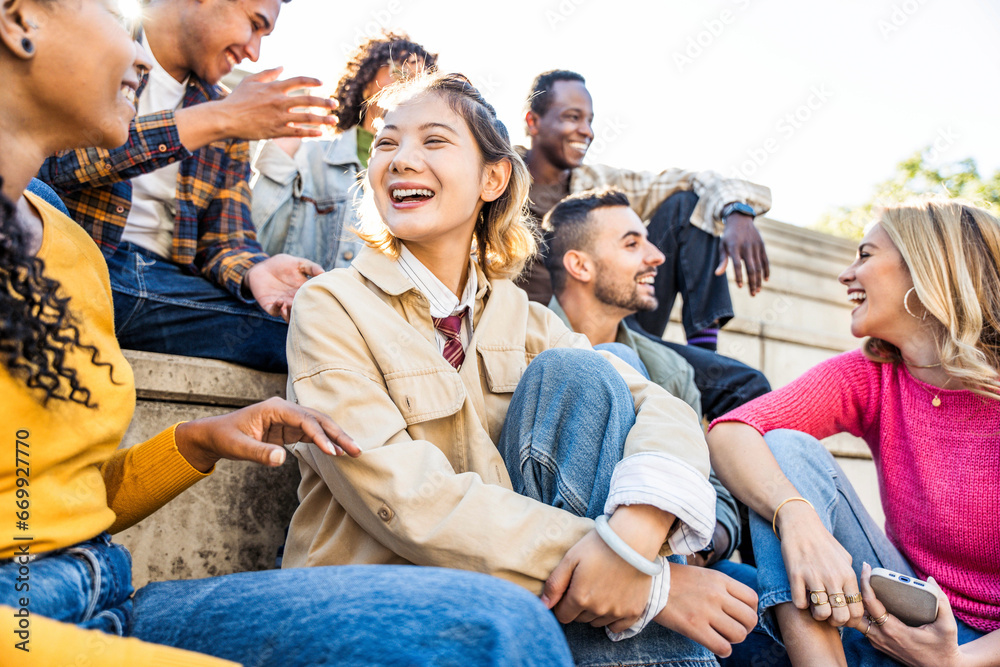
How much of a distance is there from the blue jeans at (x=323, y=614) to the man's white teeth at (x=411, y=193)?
115 cm

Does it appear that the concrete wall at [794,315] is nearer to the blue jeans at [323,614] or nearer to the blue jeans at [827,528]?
the blue jeans at [827,528]

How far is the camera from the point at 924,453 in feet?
6.30

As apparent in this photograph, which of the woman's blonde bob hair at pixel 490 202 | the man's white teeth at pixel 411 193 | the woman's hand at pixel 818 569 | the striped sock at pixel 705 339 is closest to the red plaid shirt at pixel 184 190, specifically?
the woman's blonde bob hair at pixel 490 202

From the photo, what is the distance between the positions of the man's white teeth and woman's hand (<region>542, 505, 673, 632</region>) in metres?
0.99

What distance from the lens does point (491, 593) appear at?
0.90 metres

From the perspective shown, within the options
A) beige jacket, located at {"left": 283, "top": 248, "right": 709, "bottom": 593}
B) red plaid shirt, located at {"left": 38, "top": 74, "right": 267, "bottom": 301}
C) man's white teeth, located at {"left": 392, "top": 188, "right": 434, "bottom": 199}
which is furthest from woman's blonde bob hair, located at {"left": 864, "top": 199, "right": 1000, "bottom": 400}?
red plaid shirt, located at {"left": 38, "top": 74, "right": 267, "bottom": 301}

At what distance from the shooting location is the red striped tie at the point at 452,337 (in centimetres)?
178

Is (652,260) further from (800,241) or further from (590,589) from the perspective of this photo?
(800,241)

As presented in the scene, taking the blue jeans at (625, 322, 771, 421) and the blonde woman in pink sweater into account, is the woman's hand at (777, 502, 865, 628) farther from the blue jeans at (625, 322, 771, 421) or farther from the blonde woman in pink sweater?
the blue jeans at (625, 322, 771, 421)

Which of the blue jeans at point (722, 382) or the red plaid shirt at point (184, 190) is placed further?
the blue jeans at point (722, 382)

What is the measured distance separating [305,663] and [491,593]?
8.9 inches

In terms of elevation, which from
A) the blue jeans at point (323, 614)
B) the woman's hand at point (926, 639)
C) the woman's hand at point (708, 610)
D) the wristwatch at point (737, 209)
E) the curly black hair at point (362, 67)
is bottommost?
the woman's hand at point (926, 639)

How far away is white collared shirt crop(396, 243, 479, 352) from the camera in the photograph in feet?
6.05

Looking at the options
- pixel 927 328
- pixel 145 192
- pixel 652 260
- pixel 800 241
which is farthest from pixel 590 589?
pixel 800 241
